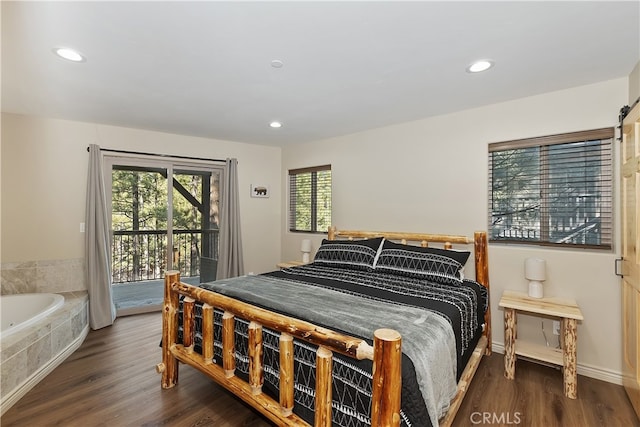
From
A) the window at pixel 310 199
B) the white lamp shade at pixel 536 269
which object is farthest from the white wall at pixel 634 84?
the window at pixel 310 199

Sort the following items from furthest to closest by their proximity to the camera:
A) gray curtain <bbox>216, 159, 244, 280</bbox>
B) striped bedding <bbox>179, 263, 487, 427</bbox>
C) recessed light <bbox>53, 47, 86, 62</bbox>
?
1. gray curtain <bbox>216, 159, 244, 280</bbox>
2. recessed light <bbox>53, 47, 86, 62</bbox>
3. striped bedding <bbox>179, 263, 487, 427</bbox>

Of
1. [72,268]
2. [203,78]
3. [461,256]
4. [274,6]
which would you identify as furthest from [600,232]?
[72,268]

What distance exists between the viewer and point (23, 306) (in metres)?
3.10

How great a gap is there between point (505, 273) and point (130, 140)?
460 centimetres

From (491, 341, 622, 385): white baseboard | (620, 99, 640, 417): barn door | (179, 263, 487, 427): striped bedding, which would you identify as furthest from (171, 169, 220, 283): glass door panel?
(620, 99, 640, 417): barn door

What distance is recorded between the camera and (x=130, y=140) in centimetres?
389

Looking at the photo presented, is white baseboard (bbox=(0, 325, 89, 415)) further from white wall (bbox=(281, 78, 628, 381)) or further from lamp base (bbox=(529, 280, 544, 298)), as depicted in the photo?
lamp base (bbox=(529, 280, 544, 298))

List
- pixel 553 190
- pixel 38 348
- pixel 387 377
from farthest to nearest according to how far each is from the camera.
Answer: pixel 553 190, pixel 38 348, pixel 387 377

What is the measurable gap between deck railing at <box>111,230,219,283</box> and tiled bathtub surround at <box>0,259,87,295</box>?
0.57 metres

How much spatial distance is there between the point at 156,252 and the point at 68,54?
301cm

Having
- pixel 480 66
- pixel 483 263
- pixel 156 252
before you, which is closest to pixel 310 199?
pixel 156 252

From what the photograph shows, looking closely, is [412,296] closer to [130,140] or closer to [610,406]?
[610,406]

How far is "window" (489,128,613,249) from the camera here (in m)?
2.53

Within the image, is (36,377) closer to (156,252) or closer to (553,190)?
(156,252)
